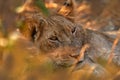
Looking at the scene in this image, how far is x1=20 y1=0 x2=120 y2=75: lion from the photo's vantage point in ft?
8.16

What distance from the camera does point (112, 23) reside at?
4.08 meters

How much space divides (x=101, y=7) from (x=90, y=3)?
0.16 metres

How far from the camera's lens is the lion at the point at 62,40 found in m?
2.49

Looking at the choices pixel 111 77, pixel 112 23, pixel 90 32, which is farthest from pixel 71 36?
pixel 112 23

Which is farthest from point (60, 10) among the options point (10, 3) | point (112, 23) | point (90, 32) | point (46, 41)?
point (10, 3)

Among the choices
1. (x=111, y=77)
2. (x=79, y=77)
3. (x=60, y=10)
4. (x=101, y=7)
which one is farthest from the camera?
(x=101, y=7)

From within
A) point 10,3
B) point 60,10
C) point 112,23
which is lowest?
point 112,23

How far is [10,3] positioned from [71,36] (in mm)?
1485

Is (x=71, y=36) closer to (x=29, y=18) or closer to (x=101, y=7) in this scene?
(x=29, y=18)

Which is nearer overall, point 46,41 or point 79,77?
point 79,77

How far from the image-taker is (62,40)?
2758mm

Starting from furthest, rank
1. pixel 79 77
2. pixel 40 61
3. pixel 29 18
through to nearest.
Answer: pixel 29 18 < pixel 79 77 < pixel 40 61

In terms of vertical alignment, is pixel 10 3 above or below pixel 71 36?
above

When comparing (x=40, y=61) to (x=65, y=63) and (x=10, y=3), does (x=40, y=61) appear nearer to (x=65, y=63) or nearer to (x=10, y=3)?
(x=10, y=3)
